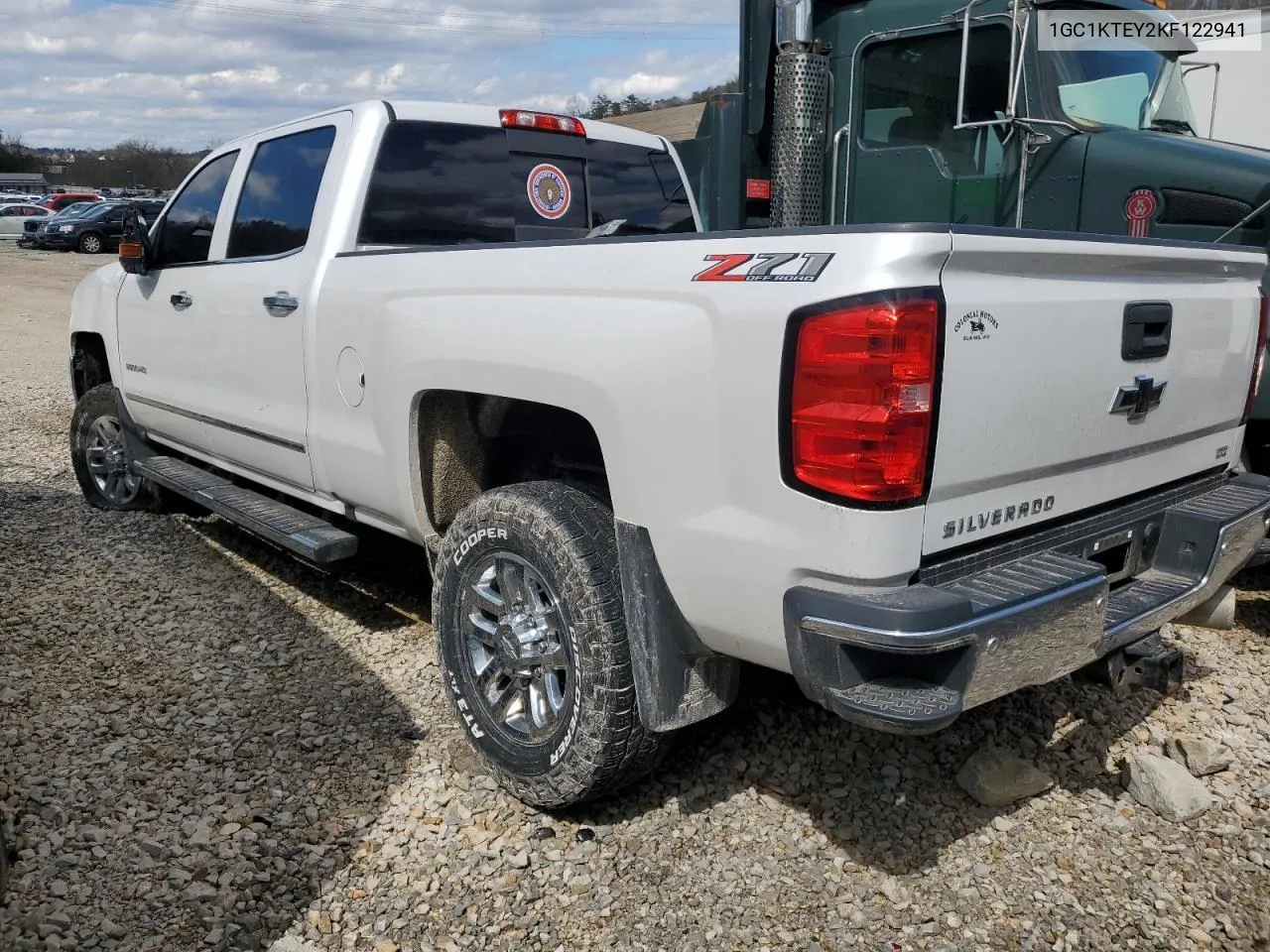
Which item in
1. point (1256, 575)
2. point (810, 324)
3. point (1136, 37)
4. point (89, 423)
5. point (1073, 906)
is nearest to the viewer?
point (810, 324)

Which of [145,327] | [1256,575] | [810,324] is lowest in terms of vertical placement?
[1256,575]

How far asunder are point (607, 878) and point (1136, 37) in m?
4.96

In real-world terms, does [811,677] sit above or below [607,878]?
above

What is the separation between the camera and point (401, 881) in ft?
9.45

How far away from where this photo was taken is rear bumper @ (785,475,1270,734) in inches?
87.7

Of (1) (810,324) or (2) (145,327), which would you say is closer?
(1) (810,324)

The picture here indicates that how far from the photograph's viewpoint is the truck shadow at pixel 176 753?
2795mm

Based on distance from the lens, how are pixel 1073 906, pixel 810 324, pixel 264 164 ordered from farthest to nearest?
1. pixel 264 164
2. pixel 1073 906
3. pixel 810 324

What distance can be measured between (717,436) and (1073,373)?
0.87m

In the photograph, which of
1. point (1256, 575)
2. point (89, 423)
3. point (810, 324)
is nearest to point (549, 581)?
point (810, 324)

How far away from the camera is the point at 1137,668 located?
344cm

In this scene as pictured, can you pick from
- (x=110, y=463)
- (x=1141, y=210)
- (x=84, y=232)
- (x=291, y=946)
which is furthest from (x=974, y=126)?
(x=84, y=232)

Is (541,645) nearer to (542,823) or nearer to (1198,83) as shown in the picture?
(542,823)

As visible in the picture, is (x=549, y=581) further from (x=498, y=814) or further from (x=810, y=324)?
(x=810, y=324)
